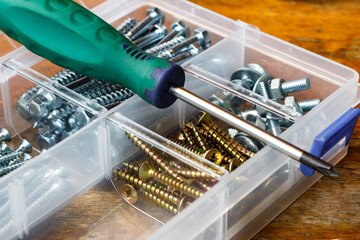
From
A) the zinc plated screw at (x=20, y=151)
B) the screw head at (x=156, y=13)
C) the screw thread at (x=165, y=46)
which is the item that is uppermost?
the screw head at (x=156, y=13)

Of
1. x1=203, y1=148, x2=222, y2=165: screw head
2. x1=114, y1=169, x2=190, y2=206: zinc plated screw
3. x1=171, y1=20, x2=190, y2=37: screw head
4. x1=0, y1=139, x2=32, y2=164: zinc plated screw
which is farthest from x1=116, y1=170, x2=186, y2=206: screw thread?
x1=171, y1=20, x2=190, y2=37: screw head

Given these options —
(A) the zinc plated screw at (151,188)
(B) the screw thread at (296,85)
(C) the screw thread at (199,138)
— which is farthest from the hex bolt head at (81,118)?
(B) the screw thread at (296,85)

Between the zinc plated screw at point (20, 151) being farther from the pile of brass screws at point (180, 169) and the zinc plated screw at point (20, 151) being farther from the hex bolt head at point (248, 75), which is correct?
the hex bolt head at point (248, 75)

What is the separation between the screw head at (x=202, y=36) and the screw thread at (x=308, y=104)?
0.29 metres

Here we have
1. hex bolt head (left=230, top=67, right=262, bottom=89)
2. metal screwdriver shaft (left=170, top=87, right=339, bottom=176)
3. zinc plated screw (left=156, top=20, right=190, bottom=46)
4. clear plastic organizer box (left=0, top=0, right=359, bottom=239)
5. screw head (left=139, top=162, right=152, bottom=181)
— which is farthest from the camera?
zinc plated screw (left=156, top=20, right=190, bottom=46)

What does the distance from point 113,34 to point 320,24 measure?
75cm

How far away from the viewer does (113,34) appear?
1.39 meters

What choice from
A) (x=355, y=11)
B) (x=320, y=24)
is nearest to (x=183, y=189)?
(x=320, y=24)

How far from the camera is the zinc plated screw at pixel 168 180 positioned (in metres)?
1.29

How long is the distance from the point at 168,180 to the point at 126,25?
512mm

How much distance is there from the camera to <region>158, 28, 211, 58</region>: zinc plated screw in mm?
1640

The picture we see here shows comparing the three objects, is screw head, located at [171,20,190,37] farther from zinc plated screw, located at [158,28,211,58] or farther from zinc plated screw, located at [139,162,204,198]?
zinc plated screw, located at [139,162,204,198]

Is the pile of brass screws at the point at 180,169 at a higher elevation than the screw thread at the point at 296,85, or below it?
below

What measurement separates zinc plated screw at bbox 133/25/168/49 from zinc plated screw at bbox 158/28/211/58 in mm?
96
